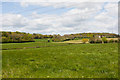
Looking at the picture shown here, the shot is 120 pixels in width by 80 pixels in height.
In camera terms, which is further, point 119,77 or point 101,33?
point 101,33

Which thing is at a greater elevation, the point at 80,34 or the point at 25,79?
the point at 80,34

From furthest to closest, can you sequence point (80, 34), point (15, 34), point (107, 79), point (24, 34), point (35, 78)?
point (80, 34), point (24, 34), point (15, 34), point (35, 78), point (107, 79)

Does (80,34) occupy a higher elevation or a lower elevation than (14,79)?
higher

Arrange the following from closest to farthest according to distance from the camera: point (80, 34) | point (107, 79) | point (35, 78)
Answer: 1. point (107, 79)
2. point (35, 78)
3. point (80, 34)

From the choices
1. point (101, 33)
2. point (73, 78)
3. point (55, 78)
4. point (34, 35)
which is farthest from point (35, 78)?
point (101, 33)

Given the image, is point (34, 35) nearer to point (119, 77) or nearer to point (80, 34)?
point (80, 34)

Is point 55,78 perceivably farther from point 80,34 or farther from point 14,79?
point 80,34

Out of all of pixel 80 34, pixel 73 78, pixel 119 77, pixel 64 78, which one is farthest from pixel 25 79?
pixel 80 34

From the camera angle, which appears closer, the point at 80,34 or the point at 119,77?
the point at 119,77

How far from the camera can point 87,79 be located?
6.82 meters

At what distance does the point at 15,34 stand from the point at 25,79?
5.33m

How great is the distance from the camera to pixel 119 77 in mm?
6828

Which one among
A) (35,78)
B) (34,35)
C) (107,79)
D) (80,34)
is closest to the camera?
(107,79)

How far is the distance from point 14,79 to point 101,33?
11296 mm
